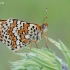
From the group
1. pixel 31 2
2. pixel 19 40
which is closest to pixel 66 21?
pixel 31 2

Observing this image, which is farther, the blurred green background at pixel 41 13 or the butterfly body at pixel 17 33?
the blurred green background at pixel 41 13

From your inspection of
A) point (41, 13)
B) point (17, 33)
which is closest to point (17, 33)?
point (17, 33)

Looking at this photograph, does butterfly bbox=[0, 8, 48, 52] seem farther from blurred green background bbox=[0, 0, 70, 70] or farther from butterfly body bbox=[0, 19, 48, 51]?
blurred green background bbox=[0, 0, 70, 70]

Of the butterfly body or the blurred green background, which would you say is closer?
the butterfly body

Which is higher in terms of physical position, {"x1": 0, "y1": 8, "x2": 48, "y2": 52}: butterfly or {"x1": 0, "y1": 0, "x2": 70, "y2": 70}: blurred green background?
{"x1": 0, "y1": 8, "x2": 48, "y2": 52}: butterfly

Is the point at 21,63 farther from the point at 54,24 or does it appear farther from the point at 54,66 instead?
the point at 54,24

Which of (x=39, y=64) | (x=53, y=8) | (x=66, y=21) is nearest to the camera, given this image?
(x=39, y=64)

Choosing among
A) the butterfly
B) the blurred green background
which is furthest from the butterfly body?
the blurred green background

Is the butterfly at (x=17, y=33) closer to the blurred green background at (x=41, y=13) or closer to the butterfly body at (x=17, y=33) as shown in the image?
the butterfly body at (x=17, y=33)

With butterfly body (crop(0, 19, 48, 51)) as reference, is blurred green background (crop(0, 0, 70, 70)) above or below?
below

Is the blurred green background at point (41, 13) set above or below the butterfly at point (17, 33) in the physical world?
below

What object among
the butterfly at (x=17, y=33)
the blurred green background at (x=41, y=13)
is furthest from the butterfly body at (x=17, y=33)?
the blurred green background at (x=41, y=13)
